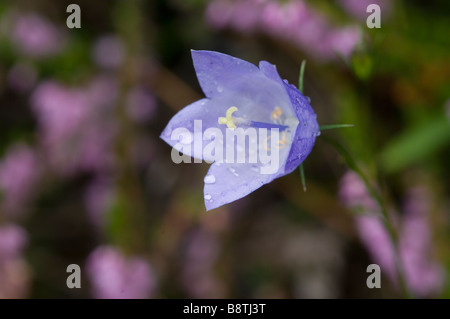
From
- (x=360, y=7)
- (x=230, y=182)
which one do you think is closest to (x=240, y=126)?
(x=230, y=182)

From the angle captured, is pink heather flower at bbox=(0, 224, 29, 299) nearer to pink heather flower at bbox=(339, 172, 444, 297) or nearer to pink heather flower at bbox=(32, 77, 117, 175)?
pink heather flower at bbox=(32, 77, 117, 175)

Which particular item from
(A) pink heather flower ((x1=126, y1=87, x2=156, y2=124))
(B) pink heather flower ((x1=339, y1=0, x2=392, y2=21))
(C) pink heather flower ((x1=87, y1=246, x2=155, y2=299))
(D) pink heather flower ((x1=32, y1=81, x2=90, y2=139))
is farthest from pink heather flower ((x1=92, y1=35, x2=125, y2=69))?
(B) pink heather flower ((x1=339, y1=0, x2=392, y2=21))

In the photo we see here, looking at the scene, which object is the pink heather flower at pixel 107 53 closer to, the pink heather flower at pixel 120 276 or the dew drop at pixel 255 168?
the pink heather flower at pixel 120 276

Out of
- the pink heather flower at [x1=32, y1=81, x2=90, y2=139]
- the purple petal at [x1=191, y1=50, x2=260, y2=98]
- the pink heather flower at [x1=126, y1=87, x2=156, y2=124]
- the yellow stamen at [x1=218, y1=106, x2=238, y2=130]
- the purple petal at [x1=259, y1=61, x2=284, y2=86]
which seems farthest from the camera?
the pink heather flower at [x1=126, y1=87, x2=156, y2=124]

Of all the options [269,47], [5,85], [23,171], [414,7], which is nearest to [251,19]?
[269,47]
